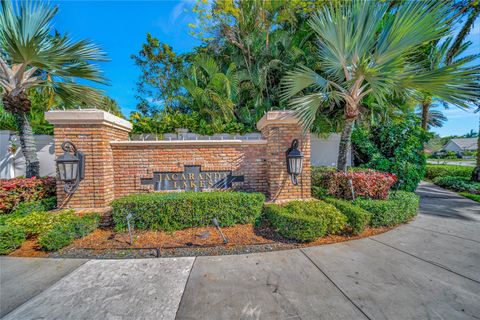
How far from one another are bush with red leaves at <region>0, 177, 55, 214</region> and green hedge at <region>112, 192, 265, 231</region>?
2.47 meters

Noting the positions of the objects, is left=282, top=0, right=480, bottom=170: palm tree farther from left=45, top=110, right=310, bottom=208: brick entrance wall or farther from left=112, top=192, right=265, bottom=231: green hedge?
left=112, top=192, right=265, bottom=231: green hedge

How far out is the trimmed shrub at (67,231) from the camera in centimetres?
314

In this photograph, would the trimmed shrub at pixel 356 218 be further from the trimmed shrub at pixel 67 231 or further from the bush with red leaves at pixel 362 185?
the trimmed shrub at pixel 67 231

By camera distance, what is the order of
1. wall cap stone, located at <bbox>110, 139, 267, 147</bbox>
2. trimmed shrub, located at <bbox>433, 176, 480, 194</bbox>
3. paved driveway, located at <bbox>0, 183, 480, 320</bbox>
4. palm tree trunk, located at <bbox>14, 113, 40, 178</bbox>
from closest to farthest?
paved driveway, located at <bbox>0, 183, 480, 320</bbox> < wall cap stone, located at <bbox>110, 139, 267, 147</bbox> < palm tree trunk, located at <bbox>14, 113, 40, 178</bbox> < trimmed shrub, located at <bbox>433, 176, 480, 194</bbox>

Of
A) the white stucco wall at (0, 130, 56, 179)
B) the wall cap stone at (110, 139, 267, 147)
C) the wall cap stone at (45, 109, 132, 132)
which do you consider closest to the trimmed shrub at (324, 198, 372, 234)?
the wall cap stone at (110, 139, 267, 147)

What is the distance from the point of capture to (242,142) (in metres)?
4.98

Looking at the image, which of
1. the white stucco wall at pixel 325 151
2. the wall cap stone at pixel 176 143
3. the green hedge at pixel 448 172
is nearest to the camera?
the wall cap stone at pixel 176 143

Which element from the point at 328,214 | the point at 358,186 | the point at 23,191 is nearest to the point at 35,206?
the point at 23,191

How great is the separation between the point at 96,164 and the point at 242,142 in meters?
3.50

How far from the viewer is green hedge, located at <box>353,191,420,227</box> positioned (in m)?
4.08

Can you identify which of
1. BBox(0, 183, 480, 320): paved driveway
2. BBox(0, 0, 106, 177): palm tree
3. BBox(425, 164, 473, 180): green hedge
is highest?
BBox(0, 0, 106, 177): palm tree

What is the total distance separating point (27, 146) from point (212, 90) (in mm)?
5740

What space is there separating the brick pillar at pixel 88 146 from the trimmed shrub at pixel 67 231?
556 mm

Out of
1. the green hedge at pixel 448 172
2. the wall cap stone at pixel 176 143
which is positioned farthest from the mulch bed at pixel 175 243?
the green hedge at pixel 448 172
